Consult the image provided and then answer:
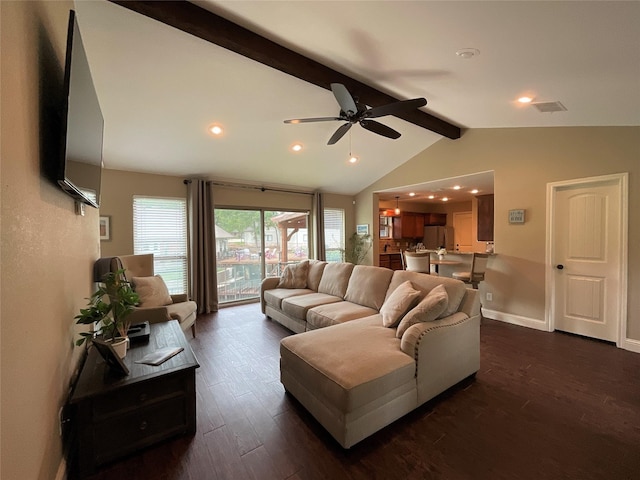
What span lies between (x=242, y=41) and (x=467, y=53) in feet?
5.96

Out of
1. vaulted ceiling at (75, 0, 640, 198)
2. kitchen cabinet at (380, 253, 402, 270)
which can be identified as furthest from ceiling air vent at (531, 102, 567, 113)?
kitchen cabinet at (380, 253, 402, 270)

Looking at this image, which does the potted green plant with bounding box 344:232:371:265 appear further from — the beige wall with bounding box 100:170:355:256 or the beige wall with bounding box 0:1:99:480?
the beige wall with bounding box 0:1:99:480

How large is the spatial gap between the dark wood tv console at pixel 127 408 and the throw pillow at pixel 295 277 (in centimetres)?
249

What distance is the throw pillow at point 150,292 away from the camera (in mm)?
3217

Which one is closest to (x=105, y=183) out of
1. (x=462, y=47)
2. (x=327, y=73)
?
(x=327, y=73)

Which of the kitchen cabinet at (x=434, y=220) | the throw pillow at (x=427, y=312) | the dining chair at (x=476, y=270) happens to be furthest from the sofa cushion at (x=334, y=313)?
the kitchen cabinet at (x=434, y=220)

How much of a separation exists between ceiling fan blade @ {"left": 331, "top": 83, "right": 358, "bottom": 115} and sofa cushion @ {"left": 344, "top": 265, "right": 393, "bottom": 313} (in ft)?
5.95

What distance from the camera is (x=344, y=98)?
2.41m

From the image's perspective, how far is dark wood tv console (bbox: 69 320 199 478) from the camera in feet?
5.11

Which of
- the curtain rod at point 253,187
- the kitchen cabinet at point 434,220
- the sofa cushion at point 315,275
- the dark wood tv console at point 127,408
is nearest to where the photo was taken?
the dark wood tv console at point 127,408

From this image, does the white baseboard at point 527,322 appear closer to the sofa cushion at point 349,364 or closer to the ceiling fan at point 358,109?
the sofa cushion at point 349,364

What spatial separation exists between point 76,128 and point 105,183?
11.3ft

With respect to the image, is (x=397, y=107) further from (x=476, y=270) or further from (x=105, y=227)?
(x=105, y=227)

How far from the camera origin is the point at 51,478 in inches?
51.3
